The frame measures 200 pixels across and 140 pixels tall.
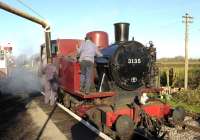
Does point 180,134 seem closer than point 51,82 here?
Yes

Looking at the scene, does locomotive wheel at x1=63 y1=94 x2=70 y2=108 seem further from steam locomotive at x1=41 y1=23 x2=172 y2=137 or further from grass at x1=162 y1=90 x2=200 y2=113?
grass at x1=162 y1=90 x2=200 y2=113

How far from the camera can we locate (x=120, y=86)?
1028 centimetres

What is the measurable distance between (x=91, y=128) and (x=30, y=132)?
5.09ft

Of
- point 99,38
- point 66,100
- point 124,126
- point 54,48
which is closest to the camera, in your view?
point 124,126

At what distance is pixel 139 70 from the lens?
34.7 feet

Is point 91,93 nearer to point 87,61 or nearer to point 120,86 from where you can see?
point 120,86

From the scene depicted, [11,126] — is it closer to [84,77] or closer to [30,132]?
[30,132]

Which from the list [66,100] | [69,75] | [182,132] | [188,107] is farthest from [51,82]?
[188,107]

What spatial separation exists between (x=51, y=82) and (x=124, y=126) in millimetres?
5201

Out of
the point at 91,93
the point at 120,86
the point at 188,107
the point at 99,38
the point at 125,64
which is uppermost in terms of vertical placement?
the point at 99,38

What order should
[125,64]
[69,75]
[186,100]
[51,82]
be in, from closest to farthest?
1. [125,64]
2. [69,75]
3. [51,82]
4. [186,100]

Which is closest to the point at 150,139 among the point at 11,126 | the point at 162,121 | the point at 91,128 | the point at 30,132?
the point at 91,128

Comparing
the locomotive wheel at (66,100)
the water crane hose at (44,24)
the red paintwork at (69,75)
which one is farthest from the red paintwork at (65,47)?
the locomotive wheel at (66,100)

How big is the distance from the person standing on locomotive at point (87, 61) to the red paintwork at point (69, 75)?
0.19 meters
